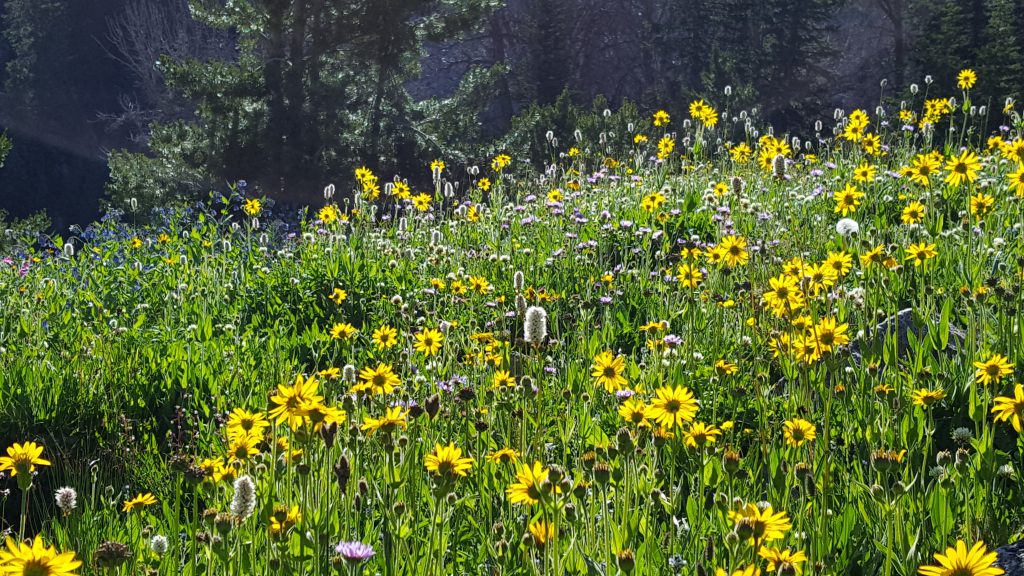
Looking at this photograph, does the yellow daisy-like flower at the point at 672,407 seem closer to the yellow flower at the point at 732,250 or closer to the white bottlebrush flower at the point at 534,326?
the white bottlebrush flower at the point at 534,326

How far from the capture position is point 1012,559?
5.74 feet

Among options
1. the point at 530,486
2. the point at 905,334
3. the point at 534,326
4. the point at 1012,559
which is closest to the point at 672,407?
the point at 534,326

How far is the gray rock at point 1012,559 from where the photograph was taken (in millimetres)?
1712

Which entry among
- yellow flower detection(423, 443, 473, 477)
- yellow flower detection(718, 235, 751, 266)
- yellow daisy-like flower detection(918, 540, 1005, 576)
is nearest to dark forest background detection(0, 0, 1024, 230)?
yellow flower detection(718, 235, 751, 266)

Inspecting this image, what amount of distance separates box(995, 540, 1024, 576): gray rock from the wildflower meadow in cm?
1

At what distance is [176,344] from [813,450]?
2.81 metres

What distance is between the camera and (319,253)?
18.4 ft

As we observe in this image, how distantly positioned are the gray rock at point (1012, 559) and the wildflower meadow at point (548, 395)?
15 mm

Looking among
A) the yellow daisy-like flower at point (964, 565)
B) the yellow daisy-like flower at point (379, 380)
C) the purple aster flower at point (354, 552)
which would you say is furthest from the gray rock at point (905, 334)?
the purple aster flower at point (354, 552)

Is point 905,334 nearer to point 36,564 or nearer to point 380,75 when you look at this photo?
point 36,564

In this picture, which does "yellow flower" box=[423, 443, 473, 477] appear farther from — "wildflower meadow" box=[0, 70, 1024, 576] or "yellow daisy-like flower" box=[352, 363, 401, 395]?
"yellow daisy-like flower" box=[352, 363, 401, 395]

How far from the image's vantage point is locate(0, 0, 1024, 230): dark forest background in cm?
1791

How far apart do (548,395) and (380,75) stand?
16.6 m

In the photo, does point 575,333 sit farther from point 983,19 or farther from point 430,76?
point 430,76
